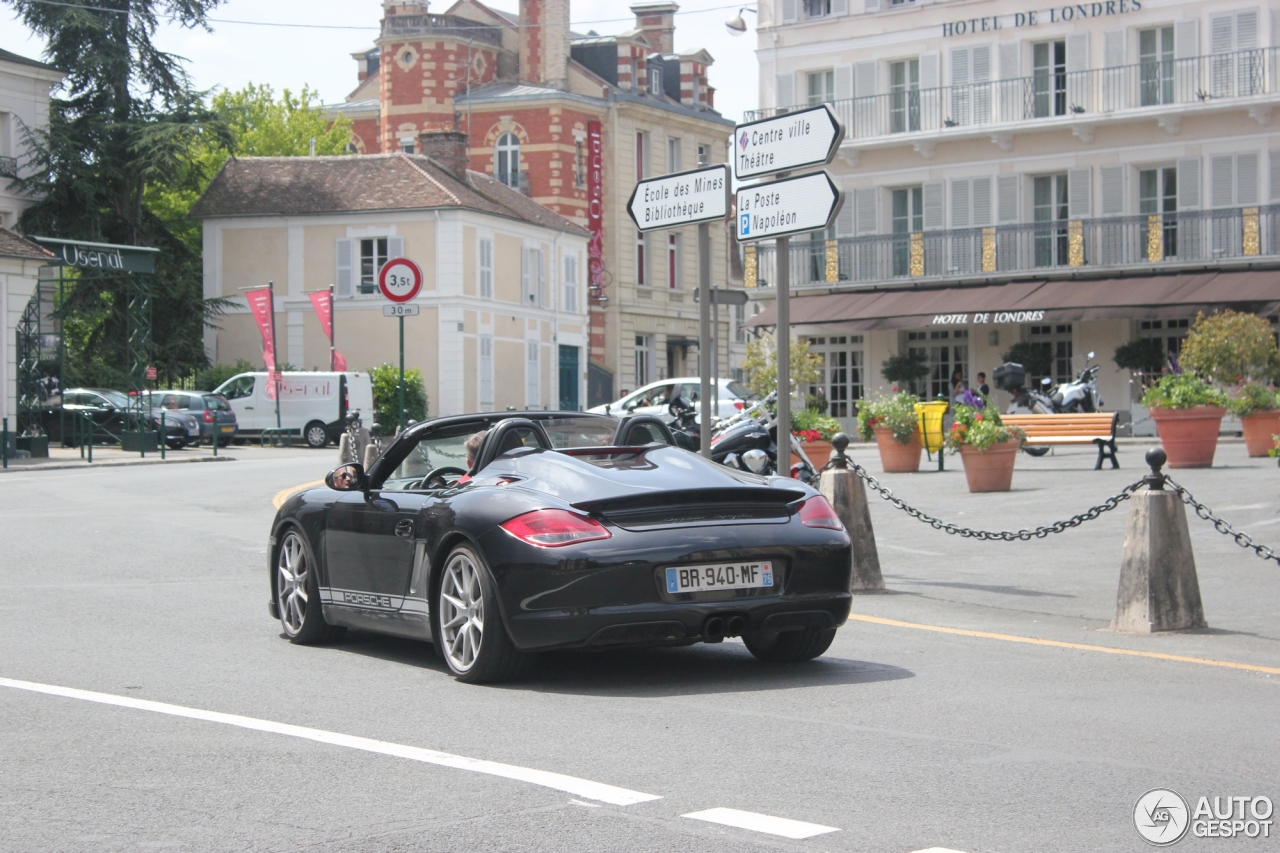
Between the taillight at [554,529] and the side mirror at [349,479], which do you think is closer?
the taillight at [554,529]

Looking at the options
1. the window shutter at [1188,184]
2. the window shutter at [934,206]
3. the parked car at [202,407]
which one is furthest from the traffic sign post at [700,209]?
the window shutter at [934,206]

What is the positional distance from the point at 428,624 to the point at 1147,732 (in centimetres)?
337

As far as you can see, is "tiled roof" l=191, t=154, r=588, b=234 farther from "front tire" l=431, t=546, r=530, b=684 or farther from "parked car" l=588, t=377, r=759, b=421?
"front tire" l=431, t=546, r=530, b=684

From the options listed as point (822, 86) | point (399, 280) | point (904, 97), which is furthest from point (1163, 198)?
point (399, 280)

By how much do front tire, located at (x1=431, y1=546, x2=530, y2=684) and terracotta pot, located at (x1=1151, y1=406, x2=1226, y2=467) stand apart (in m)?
16.7

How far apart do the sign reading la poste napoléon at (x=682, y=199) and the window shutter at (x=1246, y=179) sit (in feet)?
101

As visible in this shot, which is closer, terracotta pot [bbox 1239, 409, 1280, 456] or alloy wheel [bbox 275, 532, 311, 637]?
alloy wheel [bbox 275, 532, 311, 637]

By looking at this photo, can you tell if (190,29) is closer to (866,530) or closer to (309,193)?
(309,193)

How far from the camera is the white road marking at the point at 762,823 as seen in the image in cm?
482

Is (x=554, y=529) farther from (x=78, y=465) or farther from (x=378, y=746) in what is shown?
(x=78, y=465)

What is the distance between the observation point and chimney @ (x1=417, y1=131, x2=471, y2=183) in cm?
5844

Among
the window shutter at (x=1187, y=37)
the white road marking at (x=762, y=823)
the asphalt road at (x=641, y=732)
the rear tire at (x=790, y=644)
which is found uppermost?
the window shutter at (x=1187, y=37)

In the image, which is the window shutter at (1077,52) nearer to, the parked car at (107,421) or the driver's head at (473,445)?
the parked car at (107,421)

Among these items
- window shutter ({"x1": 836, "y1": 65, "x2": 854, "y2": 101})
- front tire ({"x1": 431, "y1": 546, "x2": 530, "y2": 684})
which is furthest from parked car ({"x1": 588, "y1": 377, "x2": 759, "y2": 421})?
front tire ({"x1": 431, "y1": 546, "x2": 530, "y2": 684})
